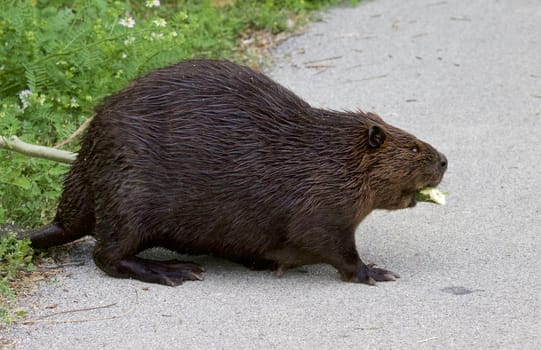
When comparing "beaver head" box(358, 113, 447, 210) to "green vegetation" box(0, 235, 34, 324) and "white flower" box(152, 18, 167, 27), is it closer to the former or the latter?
"green vegetation" box(0, 235, 34, 324)

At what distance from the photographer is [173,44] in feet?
22.5

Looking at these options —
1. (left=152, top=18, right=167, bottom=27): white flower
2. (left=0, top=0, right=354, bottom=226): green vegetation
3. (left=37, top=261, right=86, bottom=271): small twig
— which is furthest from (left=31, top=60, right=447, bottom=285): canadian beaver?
(left=152, top=18, right=167, bottom=27): white flower

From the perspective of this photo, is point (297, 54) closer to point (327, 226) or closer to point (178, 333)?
point (327, 226)

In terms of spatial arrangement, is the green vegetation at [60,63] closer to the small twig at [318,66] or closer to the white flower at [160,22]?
the white flower at [160,22]

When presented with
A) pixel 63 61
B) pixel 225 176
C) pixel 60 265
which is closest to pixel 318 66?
pixel 63 61

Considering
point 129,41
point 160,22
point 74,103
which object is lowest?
point 74,103

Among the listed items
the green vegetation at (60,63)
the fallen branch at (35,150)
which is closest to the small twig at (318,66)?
the green vegetation at (60,63)

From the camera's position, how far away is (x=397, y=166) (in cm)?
498

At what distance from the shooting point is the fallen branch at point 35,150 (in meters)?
5.42

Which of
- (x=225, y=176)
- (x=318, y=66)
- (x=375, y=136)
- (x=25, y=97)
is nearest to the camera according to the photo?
(x=225, y=176)

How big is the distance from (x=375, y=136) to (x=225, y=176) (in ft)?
2.40

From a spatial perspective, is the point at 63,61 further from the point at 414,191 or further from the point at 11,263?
the point at 414,191

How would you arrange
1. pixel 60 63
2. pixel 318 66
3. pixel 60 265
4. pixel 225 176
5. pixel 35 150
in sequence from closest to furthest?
pixel 225 176
pixel 60 265
pixel 35 150
pixel 60 63
pixel 318 66

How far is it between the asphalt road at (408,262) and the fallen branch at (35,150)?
0.49 m
